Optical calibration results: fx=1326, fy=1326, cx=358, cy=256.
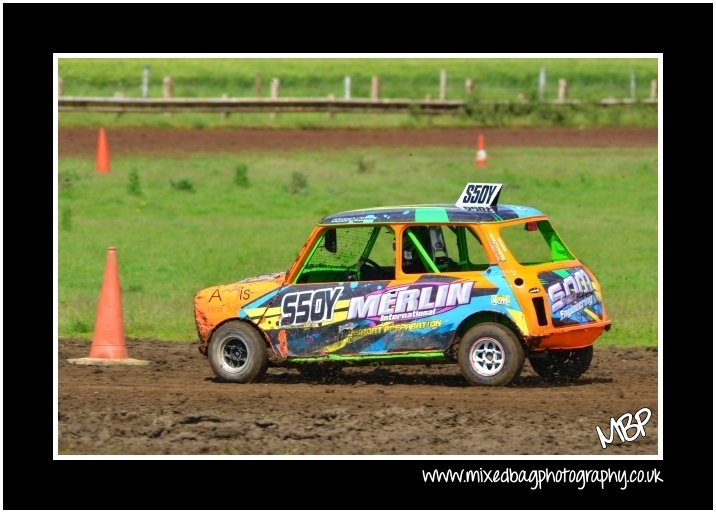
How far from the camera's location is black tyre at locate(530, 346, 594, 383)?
1329 centimetres

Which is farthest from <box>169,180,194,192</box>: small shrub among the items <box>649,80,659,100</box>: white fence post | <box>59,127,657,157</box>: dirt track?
<box>649,80,659,100</box>: white fence post

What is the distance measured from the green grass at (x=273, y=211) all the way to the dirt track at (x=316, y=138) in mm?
1055

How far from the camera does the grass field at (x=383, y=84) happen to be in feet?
111

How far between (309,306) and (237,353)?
957mm

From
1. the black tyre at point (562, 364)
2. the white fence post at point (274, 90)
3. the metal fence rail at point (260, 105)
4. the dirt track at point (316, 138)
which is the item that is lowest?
the black tyre at point (562, 364)

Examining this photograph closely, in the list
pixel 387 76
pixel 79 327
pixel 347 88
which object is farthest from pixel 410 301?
pixel 387 76

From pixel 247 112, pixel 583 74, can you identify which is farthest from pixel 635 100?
pixel 247 112

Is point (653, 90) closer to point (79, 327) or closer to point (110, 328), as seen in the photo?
point (79, 327)

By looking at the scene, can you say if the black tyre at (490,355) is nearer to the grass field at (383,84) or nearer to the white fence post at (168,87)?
the grass field at (383,84)

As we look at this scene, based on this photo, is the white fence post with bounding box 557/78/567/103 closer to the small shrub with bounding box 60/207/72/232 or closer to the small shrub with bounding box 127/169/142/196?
the small shrub with bounding box 127/169/142/196

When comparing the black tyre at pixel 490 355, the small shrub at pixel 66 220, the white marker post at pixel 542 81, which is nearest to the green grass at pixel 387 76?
the white marker post at pixel 542 81

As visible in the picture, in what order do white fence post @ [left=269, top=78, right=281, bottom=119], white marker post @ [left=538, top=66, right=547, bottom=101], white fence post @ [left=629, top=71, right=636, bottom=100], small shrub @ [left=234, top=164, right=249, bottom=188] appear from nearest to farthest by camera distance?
small shrub @ [left=234, top=164, right=249, bottom=188]
white fence post @ [left=269, top=78, right=281, bottom=119]
white fence post @ [left=629, top=71, right=636, bottom=100]
white marker post @ [left=538, top=66, right=547, bottom=101]

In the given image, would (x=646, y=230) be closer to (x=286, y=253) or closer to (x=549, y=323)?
(x=286, y=253)

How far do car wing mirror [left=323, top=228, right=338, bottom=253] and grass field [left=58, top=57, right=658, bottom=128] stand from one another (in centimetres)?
1663
